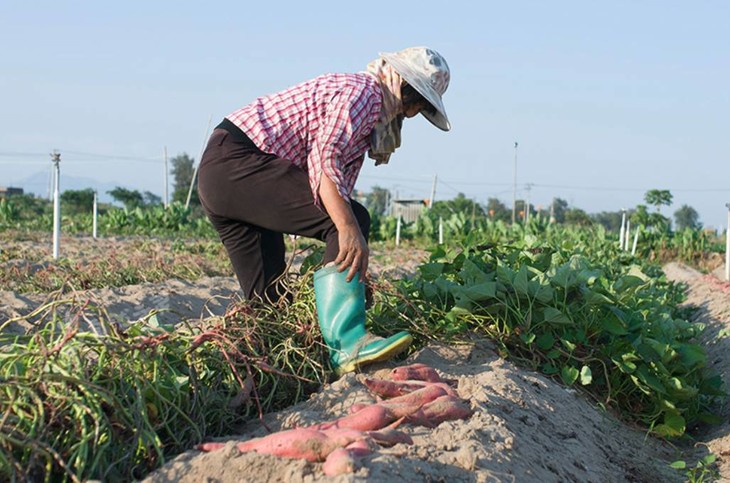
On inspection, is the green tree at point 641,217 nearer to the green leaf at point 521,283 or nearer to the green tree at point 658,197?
the green tree at point 658,197

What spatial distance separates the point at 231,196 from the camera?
10.3 ft

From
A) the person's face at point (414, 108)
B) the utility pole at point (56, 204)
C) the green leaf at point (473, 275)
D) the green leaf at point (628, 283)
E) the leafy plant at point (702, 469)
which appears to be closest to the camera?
the leafy plant at point (702, 469)

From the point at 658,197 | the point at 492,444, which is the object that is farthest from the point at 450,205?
the point at 492,444

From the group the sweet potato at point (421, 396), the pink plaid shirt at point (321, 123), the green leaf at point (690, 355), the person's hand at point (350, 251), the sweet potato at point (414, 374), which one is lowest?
the green leaf at point (690, 355)

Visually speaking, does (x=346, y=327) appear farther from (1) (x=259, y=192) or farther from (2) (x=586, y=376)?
(2) (x=586, y=376)

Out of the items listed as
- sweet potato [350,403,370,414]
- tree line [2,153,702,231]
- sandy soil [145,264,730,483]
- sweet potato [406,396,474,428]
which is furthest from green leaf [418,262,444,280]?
tree line [2,153,702,231]

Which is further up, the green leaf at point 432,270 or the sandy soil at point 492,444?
the green leaf at point 432,270

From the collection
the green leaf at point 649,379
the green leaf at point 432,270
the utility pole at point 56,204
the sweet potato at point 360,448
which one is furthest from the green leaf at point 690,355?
the utility pole at point 56,204

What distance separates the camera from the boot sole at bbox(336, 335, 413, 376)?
293 cm

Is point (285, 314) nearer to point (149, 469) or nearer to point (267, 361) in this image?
point (267, 361)

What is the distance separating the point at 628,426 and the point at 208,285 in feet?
15.9

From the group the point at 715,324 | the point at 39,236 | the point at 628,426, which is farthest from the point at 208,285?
the point at 39,236

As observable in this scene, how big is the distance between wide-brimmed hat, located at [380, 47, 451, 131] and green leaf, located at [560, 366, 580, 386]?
119 centimetres

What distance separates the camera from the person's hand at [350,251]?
295cm
